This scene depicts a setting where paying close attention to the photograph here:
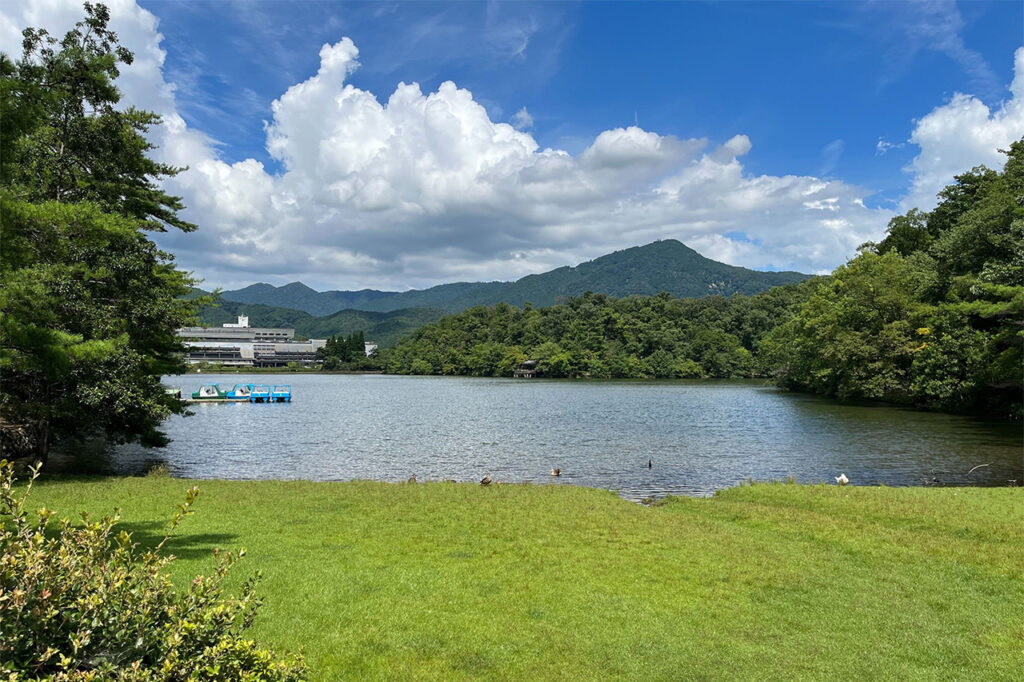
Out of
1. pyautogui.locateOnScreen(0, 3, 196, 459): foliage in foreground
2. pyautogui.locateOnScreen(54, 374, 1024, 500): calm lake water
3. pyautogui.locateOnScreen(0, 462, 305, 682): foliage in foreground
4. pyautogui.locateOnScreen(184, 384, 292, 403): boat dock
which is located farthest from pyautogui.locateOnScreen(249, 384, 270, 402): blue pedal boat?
pyautogui.locateOnScreen(0, 462, 305, 682): foliage in foreground

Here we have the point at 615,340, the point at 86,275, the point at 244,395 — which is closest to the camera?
the point at 86,275

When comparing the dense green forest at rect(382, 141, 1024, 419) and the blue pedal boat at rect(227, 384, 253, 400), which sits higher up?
the dense green forest at rect(382, 141, 1024, 419)

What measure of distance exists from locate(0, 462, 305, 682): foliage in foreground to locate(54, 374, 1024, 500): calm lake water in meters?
20.9

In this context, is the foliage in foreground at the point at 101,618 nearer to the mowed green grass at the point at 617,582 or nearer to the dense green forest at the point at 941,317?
the mowed green grass at the point at 617,582

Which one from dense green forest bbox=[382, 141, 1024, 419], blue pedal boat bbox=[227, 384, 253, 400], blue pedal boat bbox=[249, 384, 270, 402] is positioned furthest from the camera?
blue pedal boat bbox=[227, 384, 253, 400]

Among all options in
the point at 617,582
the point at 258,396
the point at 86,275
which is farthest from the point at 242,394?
the point at 617,582

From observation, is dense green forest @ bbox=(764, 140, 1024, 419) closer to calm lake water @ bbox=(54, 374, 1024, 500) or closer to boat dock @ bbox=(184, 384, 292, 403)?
calm lake water @ bbox=(54, 374, 1024, 500)

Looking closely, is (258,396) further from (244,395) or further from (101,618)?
(101,618)

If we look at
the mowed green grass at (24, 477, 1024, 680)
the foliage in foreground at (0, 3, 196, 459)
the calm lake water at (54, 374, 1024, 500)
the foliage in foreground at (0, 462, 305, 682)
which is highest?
the foliage in foreground at (0, 3, 196, 459)

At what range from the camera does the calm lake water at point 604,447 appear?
96.6 ft

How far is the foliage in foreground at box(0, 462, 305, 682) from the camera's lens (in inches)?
169

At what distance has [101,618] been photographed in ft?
15.1

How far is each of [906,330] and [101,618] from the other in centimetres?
7504

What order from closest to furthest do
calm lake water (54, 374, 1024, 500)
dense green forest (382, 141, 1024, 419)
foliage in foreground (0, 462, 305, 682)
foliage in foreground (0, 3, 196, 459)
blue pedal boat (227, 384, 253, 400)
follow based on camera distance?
foliage in foreground (0, 462, 305, 682) < foliage in foreground (0, 3, 196, 459) < calm lake water (54, 374, 1024, 500) < dense green forest (382, 141, 1024, 419) < blue pedal boat (227, 384, 253, 400)
